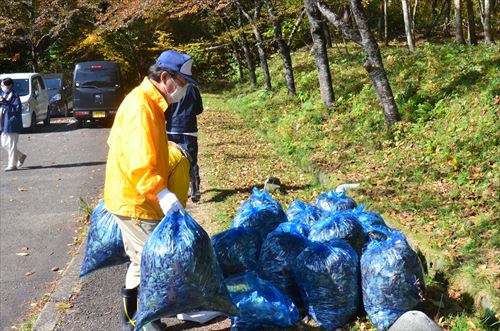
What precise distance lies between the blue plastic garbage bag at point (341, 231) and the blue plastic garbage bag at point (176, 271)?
1245 mm

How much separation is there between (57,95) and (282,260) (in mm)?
22031

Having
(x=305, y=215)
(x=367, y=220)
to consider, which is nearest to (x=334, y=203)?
(x=305, y=215)

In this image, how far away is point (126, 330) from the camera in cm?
445

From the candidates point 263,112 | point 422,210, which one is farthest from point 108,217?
point 263,112

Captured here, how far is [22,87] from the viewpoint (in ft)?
65.1

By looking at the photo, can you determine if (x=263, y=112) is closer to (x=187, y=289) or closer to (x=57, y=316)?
(x=57, y=316)

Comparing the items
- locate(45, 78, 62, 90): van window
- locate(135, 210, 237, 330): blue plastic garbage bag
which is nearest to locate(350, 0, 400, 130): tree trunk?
locate(135, 210, 237, 330): blue plastic garbage bag

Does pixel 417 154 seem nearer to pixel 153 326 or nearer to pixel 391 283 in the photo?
pixel 391 283

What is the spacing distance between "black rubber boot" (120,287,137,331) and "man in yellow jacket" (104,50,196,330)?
101 millimetres

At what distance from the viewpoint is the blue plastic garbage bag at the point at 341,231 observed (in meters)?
4.68

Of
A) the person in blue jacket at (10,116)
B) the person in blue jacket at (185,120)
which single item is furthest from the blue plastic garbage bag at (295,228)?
the person in blue jacket at (10,116)

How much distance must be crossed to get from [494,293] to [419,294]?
2.04 feet

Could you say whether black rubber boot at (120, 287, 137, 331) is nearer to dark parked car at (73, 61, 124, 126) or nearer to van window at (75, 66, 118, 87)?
dark parked car at (73, 61, 124, 126)

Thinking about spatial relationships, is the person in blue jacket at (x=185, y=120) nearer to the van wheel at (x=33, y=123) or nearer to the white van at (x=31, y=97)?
the white van at (x=31, y=97)
